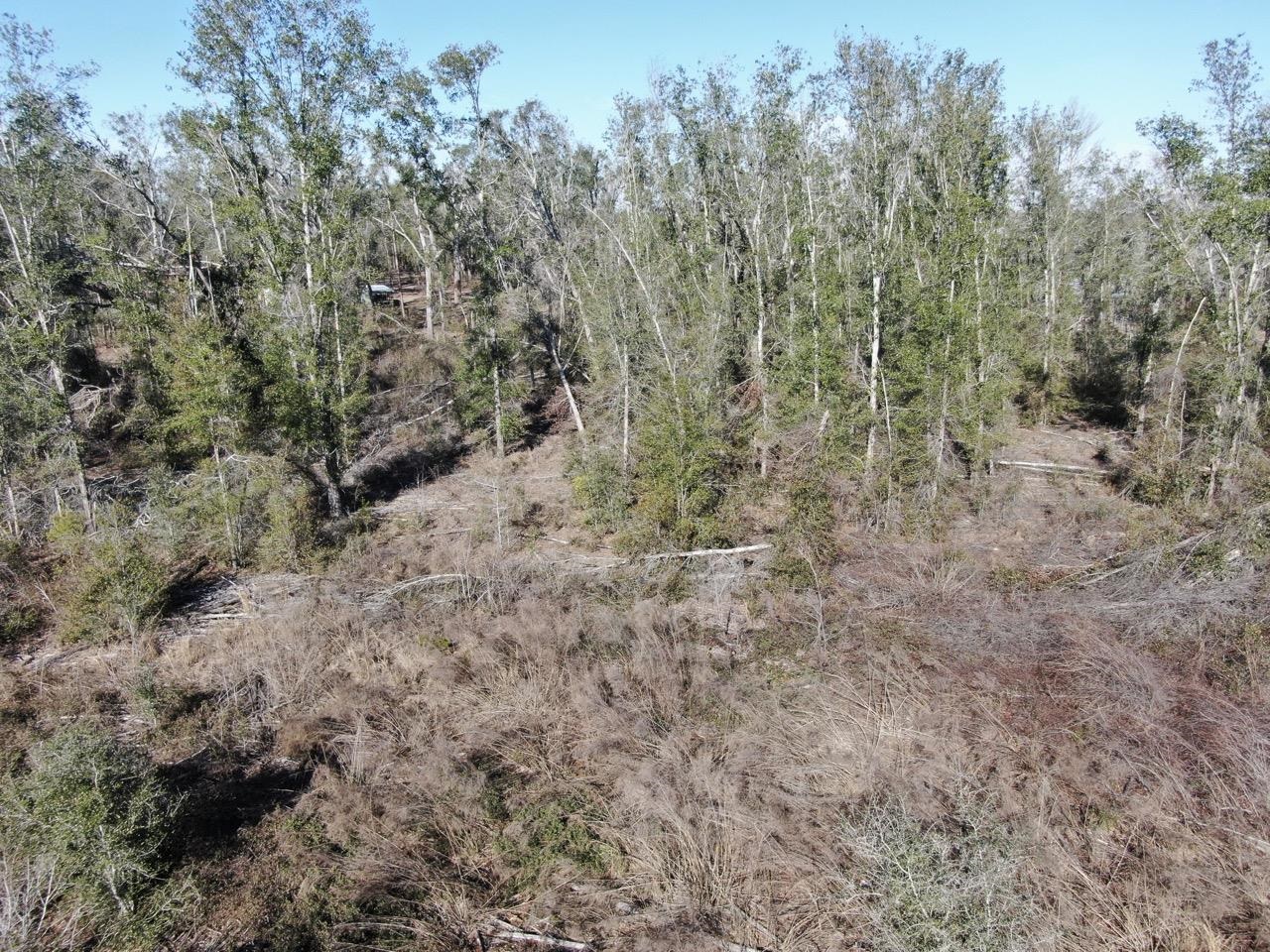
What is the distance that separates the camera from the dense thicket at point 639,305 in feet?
45.8

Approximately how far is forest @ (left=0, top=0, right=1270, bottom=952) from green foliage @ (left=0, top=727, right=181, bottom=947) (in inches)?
1.5

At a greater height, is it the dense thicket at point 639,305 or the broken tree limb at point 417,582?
the dense thicket at point 639,305

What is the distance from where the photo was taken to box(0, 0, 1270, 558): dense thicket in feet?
45.8

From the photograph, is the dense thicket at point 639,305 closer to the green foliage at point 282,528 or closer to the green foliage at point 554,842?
the green foliage at point 282,528

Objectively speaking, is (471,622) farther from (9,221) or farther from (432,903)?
(9,221)

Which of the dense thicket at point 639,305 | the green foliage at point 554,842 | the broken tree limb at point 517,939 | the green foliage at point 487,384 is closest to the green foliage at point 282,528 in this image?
the dense thicket at point 639,305

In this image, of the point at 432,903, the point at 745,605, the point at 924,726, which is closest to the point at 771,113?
the point at 745,605

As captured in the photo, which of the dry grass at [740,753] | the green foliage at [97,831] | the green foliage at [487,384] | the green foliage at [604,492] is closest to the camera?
the green foliage at [97,831]

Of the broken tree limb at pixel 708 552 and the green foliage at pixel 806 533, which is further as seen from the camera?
the broken tree limb at pixel 708 552

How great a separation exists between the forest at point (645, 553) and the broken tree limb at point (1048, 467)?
0.44 feet

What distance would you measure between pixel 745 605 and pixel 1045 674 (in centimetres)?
466

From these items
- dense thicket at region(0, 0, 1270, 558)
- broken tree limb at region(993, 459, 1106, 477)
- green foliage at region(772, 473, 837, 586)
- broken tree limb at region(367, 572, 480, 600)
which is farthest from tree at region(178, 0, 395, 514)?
broken tree limb at region(993, 459, 1106, 477)

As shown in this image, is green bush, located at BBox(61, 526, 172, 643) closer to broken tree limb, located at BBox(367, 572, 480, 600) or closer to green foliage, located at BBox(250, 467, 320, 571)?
green foliage, located at BBox(250, 467, 320, 571)

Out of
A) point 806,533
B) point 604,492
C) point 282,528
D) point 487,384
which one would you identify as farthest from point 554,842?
point 487,384
